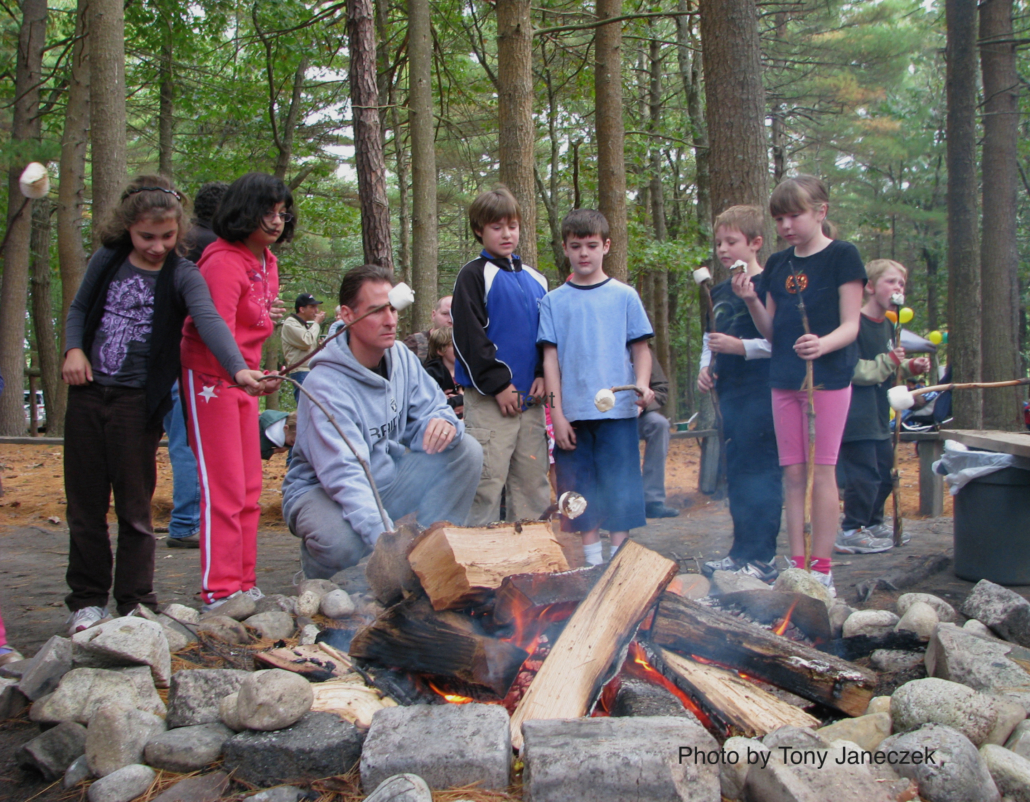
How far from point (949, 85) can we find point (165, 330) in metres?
10.6

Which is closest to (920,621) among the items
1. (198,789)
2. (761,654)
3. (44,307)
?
(761,654)

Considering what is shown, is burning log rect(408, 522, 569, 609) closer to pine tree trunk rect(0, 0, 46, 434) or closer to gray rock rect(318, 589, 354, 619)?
gray rock rect(318, 589, 354, 619)

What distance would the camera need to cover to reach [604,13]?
8.69m

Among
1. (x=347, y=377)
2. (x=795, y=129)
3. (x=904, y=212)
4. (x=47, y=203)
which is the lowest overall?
(x=347, y=377)

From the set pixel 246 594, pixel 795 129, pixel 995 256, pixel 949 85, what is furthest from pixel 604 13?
pixel 795 129

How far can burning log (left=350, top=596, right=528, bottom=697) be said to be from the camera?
2.35 meters

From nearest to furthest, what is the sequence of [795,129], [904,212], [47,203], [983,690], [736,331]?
1. [983,690]
2. [736,331]
3. [47,203]
4. [795,129]
5. [904,212]

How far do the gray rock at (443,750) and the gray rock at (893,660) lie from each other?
4.63 ft

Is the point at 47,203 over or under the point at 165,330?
over

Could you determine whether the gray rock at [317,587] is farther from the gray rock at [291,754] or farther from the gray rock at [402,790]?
the gray rock at [402,790]

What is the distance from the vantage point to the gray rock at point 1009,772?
1.88 m

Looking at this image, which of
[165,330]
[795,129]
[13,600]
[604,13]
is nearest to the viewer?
[165,330]

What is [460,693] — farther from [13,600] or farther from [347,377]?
[13,600]

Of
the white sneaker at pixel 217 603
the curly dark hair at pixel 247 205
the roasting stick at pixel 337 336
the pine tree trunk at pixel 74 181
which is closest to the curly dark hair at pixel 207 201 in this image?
the curly dark hair at pixel 247 205
